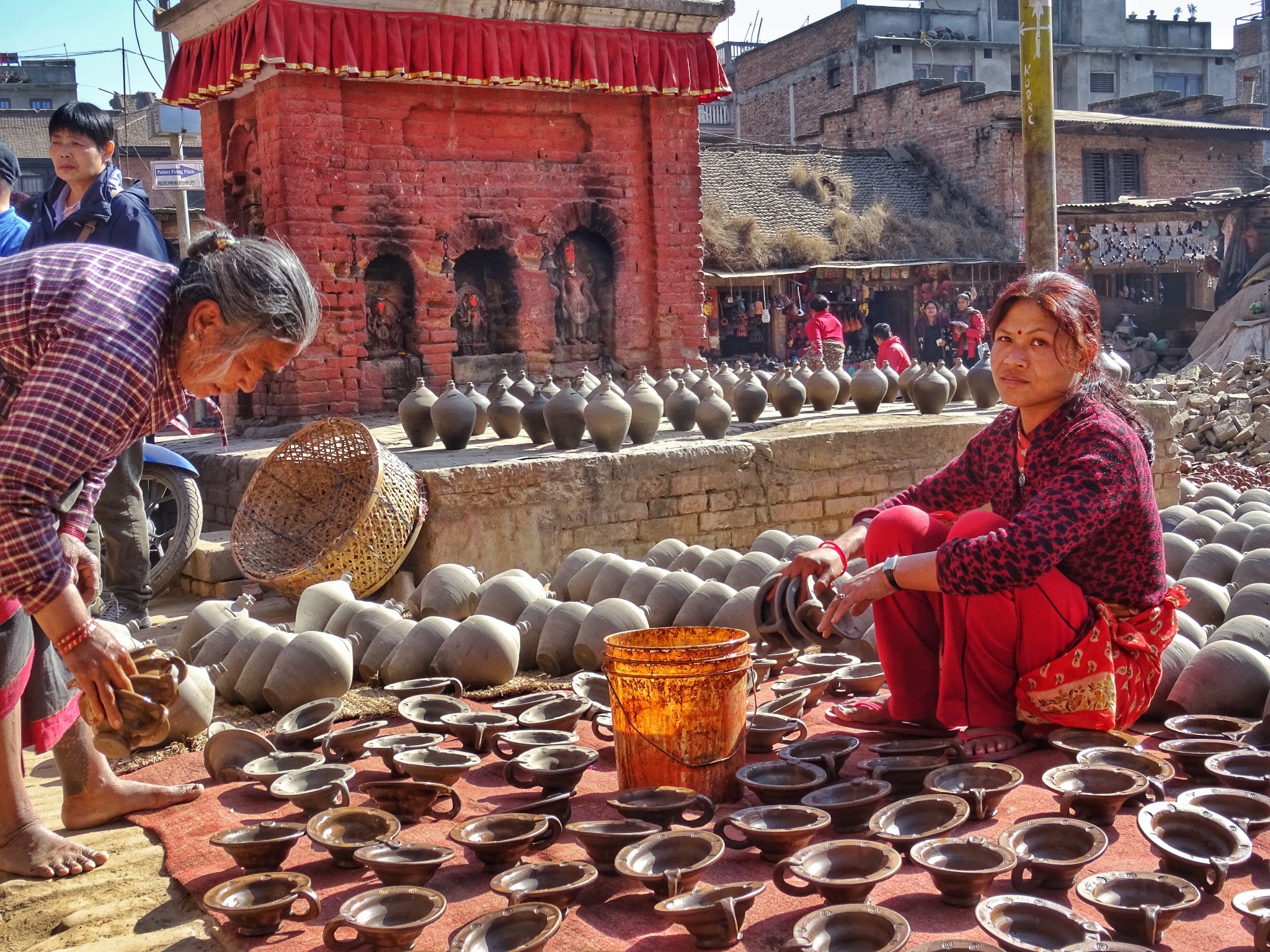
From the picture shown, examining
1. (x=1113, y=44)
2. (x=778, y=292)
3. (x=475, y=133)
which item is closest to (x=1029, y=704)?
(x=475, y=133)

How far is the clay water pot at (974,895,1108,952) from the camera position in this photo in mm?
2021

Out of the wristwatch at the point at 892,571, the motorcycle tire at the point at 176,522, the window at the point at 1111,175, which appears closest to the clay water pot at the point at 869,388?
the motorcycle tire at the point at 176,522

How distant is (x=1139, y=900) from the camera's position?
2.16m

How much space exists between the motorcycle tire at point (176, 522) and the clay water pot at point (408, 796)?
3.67m

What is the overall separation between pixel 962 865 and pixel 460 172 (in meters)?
8.63

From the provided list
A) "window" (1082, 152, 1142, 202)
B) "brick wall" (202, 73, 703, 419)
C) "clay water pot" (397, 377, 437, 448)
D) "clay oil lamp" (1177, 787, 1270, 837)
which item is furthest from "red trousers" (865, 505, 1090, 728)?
"window" (1082, 152, 1142, 202)

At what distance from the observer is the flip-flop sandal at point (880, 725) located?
3.23m

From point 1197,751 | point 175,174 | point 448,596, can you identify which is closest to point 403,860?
point 1197,751

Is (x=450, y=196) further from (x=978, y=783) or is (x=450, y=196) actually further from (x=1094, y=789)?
(x=1094, y=789)

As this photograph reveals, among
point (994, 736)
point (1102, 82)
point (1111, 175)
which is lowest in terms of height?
point (994, 736)

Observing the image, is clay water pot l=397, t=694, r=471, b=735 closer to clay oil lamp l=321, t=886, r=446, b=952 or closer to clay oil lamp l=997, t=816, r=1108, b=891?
clay oil lamp l=321, t=886, r=446, b=952

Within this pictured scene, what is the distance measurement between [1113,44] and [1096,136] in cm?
1242

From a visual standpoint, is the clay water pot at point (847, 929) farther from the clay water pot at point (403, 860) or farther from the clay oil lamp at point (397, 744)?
the clay oil lamp at point (397, 744)

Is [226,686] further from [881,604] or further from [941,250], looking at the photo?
[941,250]
